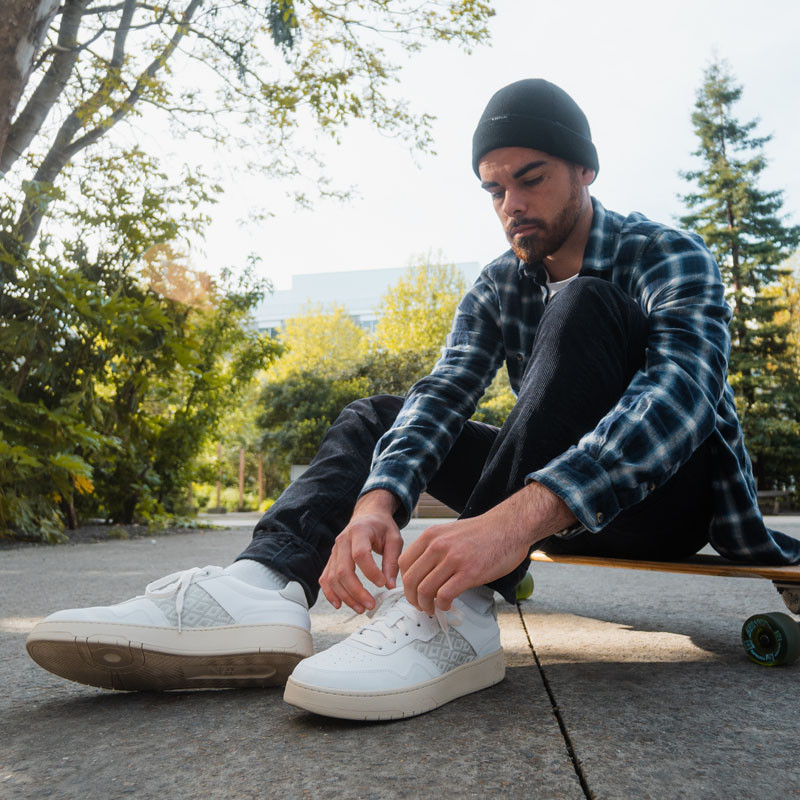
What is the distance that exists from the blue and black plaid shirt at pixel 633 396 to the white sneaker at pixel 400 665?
0.27m

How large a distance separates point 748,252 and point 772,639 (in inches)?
733

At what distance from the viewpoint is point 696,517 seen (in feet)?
5.12

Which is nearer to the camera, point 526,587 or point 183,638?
point 183,638

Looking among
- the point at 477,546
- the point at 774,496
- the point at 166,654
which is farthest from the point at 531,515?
the point at 774,496

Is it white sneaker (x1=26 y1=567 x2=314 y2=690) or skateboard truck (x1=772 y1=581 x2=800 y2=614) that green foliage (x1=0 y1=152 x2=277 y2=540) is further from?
skateboard truck (x1=772 y1=581 x2=800 y2=614)

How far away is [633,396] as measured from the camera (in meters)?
1.24

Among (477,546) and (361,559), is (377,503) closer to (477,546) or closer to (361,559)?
(361,559)

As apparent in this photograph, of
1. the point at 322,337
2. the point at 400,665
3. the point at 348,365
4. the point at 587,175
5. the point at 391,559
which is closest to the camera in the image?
the point at 400,665

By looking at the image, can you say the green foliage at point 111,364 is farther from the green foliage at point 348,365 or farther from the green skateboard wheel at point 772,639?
the green skateboard wheel at point 772,639

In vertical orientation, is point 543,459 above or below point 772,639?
above

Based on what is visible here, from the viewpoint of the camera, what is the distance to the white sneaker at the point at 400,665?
115 cm

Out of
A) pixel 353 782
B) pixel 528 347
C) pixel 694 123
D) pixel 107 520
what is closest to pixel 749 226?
pixel 694 123

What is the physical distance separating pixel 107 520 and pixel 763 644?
247 inches

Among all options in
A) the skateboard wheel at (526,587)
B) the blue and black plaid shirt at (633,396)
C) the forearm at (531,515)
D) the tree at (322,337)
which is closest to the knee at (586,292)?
the blue and black plaid shirt at (633,396)
